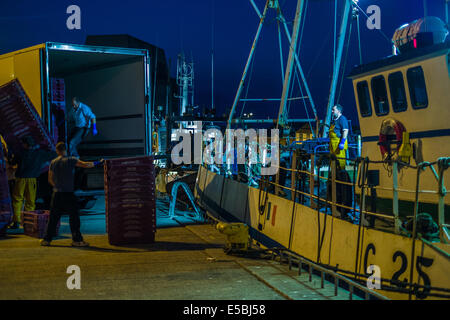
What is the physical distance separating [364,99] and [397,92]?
0.93m

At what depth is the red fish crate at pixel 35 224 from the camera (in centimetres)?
842

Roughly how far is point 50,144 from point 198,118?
1057 centimetres

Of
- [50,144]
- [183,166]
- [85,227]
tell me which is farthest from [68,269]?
[183,166]

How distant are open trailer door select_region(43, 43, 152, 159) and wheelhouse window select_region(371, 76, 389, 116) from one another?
5.22 meters

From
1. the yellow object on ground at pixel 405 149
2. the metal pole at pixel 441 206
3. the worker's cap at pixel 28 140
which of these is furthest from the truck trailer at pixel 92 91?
the metal pole at pixel 441 206

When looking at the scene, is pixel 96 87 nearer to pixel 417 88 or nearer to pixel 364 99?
pixel 364 99

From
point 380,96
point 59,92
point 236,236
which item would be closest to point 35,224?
point 236,236

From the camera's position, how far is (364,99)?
9445mm

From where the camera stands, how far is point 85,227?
9797mm

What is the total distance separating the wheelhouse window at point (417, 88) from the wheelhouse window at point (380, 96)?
26.9 inches

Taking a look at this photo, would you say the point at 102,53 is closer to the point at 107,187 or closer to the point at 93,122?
the point at 93,122

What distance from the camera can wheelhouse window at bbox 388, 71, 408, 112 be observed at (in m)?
8.38

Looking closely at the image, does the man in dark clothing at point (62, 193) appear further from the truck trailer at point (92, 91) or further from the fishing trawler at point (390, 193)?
the fishing trawler at point (390, 193)

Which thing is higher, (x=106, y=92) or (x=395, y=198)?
(x=106, y=92)
